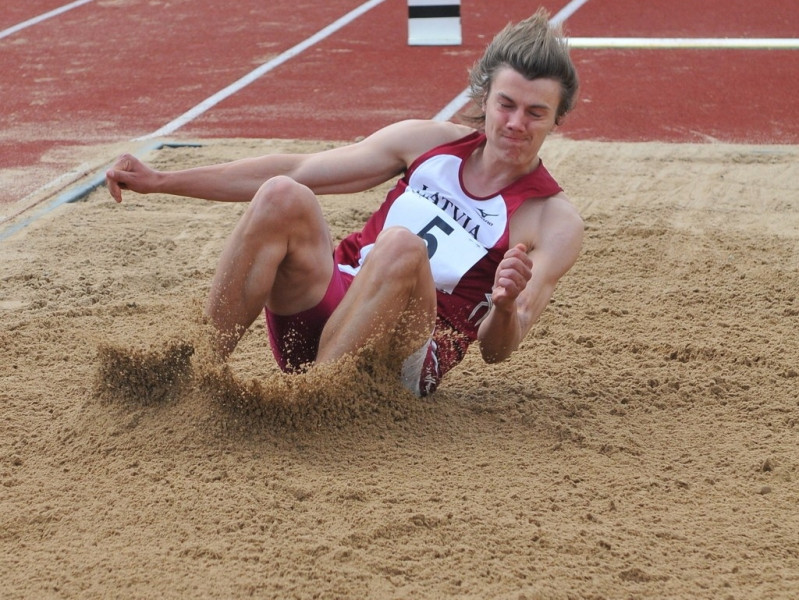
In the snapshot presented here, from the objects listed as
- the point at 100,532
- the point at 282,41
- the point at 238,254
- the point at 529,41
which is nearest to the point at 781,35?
the point at 282,41

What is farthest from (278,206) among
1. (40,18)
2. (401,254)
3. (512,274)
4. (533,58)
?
(40,18)

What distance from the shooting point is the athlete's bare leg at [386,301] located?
2898mm

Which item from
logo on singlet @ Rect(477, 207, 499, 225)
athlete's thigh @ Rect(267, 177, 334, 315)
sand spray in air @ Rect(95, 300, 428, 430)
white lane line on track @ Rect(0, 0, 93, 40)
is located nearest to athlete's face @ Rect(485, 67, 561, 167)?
logo on singlet @ Rect(477, 207, 499, 225)

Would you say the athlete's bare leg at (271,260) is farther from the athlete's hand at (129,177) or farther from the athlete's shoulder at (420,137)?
the athlete's shoulder at (420,137)

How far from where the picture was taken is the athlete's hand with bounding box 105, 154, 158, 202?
313 centimetres

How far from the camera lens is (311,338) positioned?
10.3 feet

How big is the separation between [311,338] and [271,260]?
33 centimetres

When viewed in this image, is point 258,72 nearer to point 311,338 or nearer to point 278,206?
point 311,338

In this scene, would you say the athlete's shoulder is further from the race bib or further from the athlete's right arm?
the race bib

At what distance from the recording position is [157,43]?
8789 millimetres

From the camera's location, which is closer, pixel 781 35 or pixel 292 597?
pixel 292 597

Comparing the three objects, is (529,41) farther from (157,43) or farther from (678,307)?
(157,43)

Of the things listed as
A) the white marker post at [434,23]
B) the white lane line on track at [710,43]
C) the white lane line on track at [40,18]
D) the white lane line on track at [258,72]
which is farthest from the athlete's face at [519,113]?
the white lane line on track at [40,18]

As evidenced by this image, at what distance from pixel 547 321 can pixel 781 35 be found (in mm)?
5714
